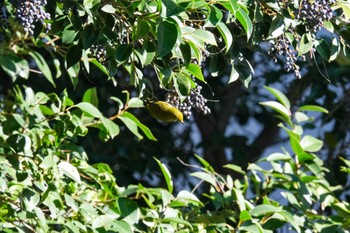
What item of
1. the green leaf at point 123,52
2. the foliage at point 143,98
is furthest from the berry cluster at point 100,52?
the green leaf at point 123,52

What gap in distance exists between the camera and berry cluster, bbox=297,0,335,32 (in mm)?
1865

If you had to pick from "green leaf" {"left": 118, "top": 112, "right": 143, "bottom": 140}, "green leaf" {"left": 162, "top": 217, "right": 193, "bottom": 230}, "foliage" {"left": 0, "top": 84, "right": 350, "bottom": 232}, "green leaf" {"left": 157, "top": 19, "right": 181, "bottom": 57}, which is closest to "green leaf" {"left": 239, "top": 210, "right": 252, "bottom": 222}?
"foliage" {"left": 0, "top": 84, "right": 350, "bottom": 232}

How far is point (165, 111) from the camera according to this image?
200 cm

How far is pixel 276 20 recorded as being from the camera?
1.94 meters

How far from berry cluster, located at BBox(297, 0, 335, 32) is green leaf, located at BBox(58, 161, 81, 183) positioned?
0.74 m

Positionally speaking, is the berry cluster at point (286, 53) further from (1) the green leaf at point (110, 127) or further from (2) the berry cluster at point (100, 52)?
(1) the green leaf at point (110, 127)

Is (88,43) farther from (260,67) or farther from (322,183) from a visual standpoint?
(260,67)

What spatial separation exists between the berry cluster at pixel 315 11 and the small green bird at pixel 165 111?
1.13ft

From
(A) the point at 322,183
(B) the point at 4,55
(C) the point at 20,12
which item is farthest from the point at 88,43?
(A) the point at 322,183

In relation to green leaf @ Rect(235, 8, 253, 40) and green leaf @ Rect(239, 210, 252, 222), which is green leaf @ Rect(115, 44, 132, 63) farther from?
green leaf @ Rect(239, 210, 252, 222)

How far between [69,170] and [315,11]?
0.81 metres

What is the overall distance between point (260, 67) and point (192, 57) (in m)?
2.62

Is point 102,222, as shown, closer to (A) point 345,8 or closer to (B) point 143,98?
(B) point 143,98

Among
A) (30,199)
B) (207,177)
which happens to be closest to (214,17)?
(30,199)
